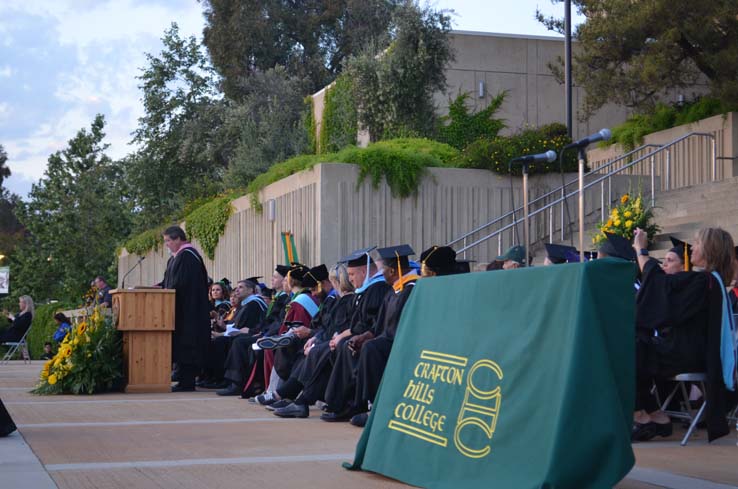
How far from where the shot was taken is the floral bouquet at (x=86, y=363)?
40.1 feet

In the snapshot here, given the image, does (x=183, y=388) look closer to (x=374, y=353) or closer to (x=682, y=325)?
(x=374, y=353)

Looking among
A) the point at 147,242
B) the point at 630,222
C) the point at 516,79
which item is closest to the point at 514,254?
the point at 630,222

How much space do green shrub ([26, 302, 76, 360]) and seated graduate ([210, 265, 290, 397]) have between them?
69.1 ft

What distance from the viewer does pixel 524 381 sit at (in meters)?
4.89

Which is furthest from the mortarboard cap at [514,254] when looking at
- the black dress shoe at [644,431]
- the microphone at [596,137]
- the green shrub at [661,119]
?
the green shrub at [661,119]

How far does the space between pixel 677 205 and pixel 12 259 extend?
36044 millimetres

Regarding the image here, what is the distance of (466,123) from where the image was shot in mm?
24656

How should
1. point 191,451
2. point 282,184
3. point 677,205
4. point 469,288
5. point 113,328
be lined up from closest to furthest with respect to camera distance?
point 469,288, point 191,451, point 113,328, point 677,205, point 282,184

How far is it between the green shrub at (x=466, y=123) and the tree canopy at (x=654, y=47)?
125 inches

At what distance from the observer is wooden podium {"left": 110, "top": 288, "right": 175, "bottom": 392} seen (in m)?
12.4

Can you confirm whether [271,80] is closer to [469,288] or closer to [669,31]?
[669,31]

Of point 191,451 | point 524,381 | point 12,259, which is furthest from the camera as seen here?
point 12,259

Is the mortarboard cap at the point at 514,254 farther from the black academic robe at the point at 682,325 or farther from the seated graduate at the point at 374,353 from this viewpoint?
the black academic robe at the point at 682,325

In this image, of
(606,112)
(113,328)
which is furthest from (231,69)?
(113,328)
